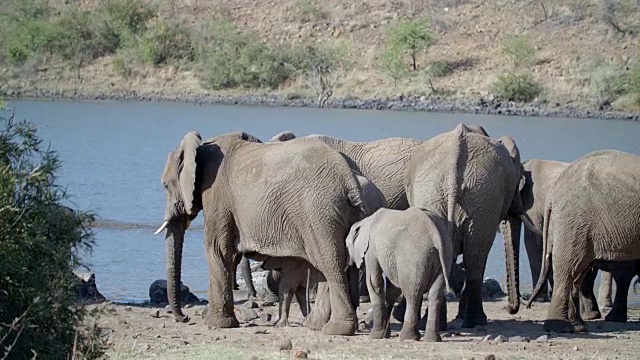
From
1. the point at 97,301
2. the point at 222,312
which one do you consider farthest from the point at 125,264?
the point at 222,312

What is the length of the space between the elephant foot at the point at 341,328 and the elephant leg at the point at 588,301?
3264mm

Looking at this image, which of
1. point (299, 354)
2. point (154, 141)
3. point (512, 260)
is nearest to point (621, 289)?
point (512, 260)

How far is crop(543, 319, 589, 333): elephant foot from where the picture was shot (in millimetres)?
12422

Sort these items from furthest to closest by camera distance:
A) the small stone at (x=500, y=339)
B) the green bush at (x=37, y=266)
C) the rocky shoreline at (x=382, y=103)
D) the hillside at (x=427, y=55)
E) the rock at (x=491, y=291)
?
the hillside at (x=427, y=55), the rocky shoreline at (x=382, y=103), the rock at (x=491, y=291), the small stone at (x=500, y=339), the green bush at (x=37, y=266)

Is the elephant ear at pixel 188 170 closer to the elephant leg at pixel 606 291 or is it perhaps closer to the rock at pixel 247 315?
the rock at pixel 247 315

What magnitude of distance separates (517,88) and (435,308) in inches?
1970

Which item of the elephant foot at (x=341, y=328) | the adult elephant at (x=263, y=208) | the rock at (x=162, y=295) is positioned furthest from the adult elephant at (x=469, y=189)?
the rock at (x=162, y=295)

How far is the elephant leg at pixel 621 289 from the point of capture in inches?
538

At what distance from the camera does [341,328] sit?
39.0 feet

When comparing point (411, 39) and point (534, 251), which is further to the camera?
point (411, 39)

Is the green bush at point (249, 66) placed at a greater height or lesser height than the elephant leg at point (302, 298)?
→ greater

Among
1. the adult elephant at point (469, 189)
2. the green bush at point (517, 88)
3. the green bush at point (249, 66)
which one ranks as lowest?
the adult elephant at point (469, 189)

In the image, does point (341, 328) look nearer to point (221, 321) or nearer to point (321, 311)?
point (321, 311)

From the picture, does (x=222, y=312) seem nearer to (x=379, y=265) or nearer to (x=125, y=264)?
(x=379, y=265)
